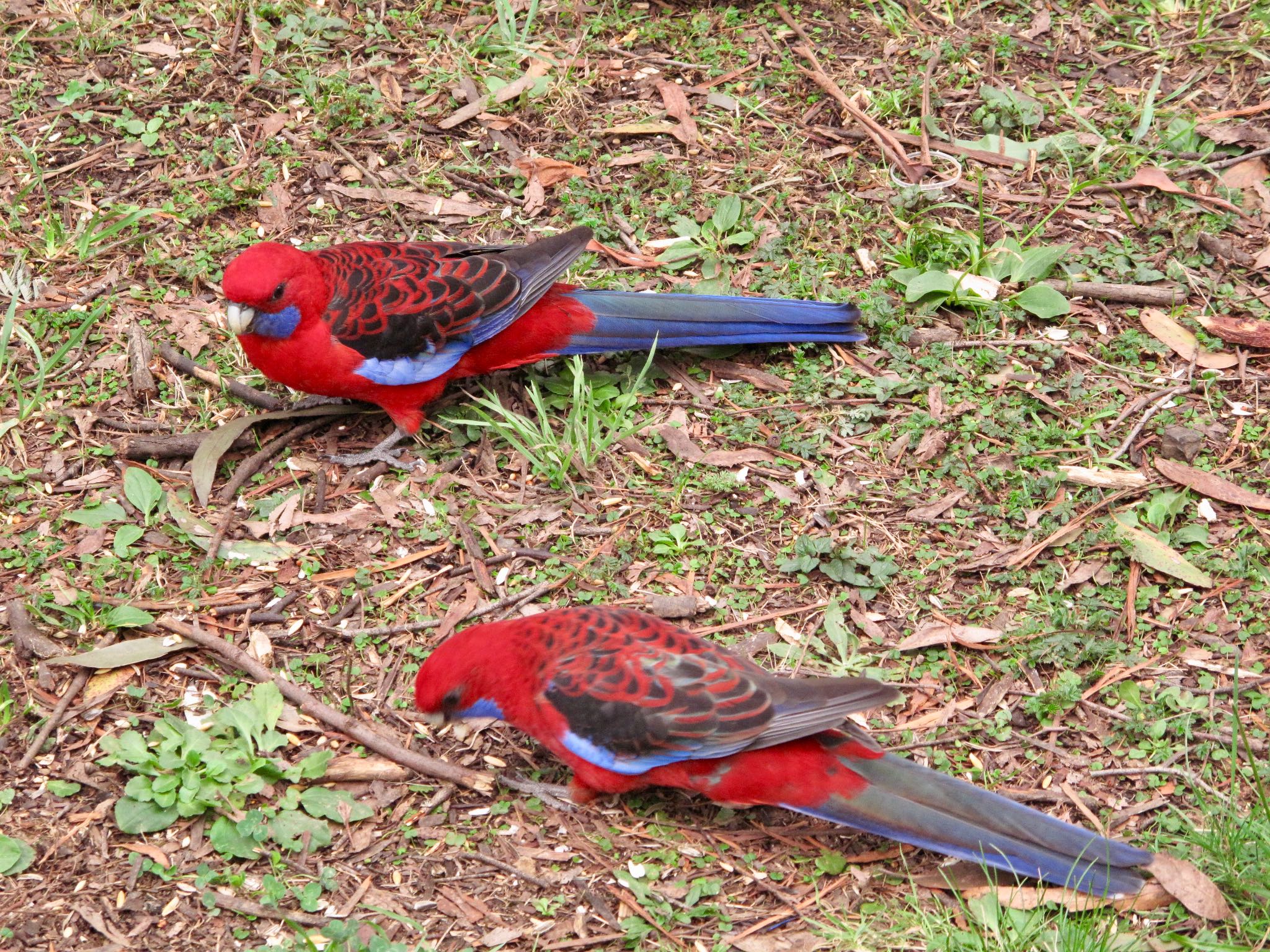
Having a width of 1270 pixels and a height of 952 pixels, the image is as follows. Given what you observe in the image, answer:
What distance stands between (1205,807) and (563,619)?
2.10 metres

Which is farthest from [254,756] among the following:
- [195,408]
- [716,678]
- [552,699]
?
[195,408]

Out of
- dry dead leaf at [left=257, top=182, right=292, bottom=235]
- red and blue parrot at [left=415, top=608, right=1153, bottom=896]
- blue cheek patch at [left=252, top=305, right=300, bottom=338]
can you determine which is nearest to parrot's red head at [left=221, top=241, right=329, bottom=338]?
blue cheek patch at [left=252, top=305, right=300, bottom=338]

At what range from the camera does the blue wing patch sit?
5023mm

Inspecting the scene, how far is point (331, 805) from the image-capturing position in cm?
391

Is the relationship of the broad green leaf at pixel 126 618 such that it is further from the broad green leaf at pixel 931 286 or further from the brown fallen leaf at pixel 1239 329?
the brown fallen leaf at pixel 1239 329

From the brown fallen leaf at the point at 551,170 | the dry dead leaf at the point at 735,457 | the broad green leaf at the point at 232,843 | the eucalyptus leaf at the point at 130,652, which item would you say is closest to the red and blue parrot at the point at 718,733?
the broad green leaf at the point at 232,843

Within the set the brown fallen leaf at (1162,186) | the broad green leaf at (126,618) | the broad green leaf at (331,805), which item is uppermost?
the brown fallen leaf at (1162,186)

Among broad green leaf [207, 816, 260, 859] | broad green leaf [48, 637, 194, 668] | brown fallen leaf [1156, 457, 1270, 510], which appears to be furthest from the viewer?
brown fallen leaf [1156, 457, 1270, 510]

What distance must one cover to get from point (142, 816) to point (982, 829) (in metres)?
2.58

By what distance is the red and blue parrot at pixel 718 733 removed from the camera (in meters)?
3.50

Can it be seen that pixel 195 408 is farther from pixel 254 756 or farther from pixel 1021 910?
pixel 1021 910

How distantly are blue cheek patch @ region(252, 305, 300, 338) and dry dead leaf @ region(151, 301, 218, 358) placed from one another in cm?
76

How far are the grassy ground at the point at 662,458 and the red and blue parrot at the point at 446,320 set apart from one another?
209 mm

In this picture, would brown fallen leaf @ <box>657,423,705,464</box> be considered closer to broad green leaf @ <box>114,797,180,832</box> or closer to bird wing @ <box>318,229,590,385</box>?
bird wing @ <box>318,229,590,385</box>
